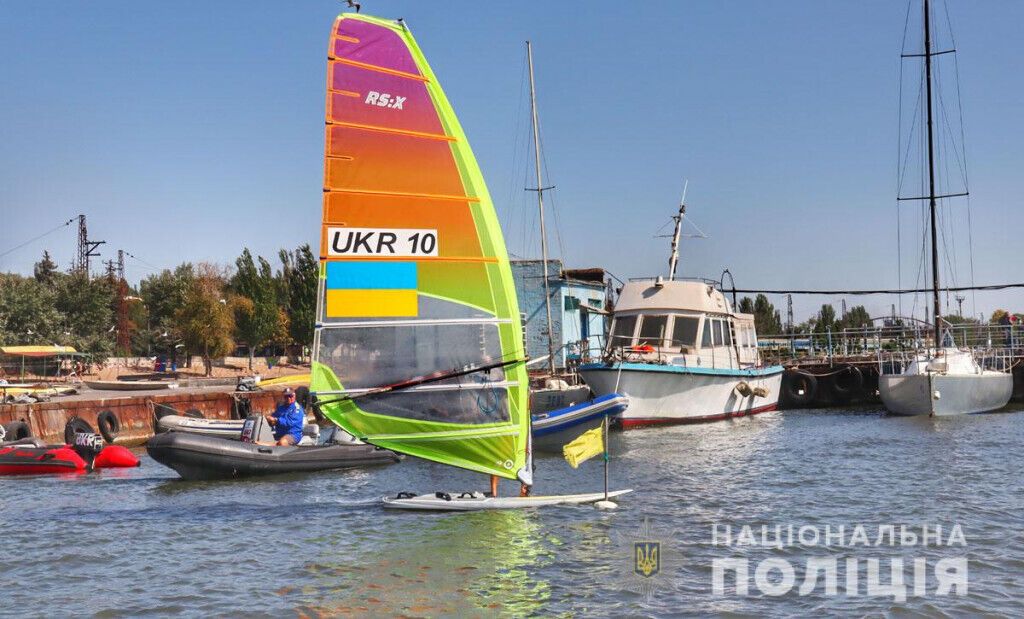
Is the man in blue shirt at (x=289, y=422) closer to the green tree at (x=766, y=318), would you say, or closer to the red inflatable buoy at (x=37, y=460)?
the red inflatable buoy at (x=37, y=460)

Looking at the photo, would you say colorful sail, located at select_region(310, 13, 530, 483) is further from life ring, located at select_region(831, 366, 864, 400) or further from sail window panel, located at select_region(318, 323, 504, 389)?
life ring, located at select_region(831, 366, 864, 400)

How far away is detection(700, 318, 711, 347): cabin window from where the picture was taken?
31.3m

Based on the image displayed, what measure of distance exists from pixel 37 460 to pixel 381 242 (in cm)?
1145

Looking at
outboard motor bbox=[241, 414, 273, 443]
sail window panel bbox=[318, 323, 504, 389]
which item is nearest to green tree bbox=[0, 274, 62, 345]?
A: outboard motor bbox=[241, 414, 273, 443]

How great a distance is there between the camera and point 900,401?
103 feet

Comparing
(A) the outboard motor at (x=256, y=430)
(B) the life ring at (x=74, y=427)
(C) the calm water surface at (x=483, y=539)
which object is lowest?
(C) the calm water surface at (x=483, y=539)

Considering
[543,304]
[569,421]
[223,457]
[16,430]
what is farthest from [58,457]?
[543,304]

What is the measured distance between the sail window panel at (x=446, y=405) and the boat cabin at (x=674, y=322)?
55.5 feet

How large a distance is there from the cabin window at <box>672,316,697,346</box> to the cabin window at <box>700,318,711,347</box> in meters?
0.32

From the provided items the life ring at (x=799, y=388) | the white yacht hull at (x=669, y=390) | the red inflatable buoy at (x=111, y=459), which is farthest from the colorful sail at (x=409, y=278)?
the life ring at (x=799, y=388)

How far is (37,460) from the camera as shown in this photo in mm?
19938

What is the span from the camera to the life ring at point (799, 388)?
39906mm

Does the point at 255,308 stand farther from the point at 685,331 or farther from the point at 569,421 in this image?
the point at 569,421

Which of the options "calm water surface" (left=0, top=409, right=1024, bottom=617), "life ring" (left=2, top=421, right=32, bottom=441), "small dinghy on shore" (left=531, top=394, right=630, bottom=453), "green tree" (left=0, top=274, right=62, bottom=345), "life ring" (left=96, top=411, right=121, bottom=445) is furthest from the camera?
"green tree" (left=0, top=274, right=62, bottom=345)
